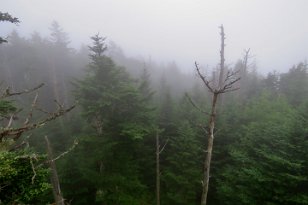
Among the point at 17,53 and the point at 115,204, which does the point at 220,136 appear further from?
the point at 17,53

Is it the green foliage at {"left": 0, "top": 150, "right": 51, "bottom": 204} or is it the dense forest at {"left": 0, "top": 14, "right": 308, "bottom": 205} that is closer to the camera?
the green foliage at {"left": 0, "top": 150, "right": 51, "bottom": 204}

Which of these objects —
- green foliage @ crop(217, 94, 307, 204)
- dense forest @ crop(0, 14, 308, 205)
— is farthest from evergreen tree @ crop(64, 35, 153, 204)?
green foliage @ crop(217, 94, 307, 204)

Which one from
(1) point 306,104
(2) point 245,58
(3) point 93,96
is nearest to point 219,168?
(1) point 306,104

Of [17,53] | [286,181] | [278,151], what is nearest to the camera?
[286,181]

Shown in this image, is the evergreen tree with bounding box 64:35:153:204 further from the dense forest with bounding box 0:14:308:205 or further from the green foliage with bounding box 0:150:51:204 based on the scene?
the green foliage with bounding box 0:150:51:204

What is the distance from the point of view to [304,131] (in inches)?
568

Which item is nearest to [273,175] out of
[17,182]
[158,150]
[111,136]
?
[158,150]

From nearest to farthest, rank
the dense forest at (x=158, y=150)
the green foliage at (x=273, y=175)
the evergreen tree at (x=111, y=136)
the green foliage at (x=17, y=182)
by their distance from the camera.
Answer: the green foliage at (x=17, y=182), the green foliage at (x=273, y=175), the dense forest at (x=158, y=150), the evergreen tree at (x=111, y=136)

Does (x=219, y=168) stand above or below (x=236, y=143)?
below

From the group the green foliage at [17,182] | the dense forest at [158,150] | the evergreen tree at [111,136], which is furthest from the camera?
the evergreen tree at [111,136]

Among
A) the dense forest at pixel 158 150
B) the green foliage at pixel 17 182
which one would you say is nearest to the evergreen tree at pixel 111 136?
the dense forest at pixel 158 150

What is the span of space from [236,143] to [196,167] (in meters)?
3.84

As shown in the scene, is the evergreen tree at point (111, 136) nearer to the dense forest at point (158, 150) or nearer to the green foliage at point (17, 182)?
the dense forest at point (158, 150)

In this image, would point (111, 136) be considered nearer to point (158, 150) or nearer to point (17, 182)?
point (158, 150)
